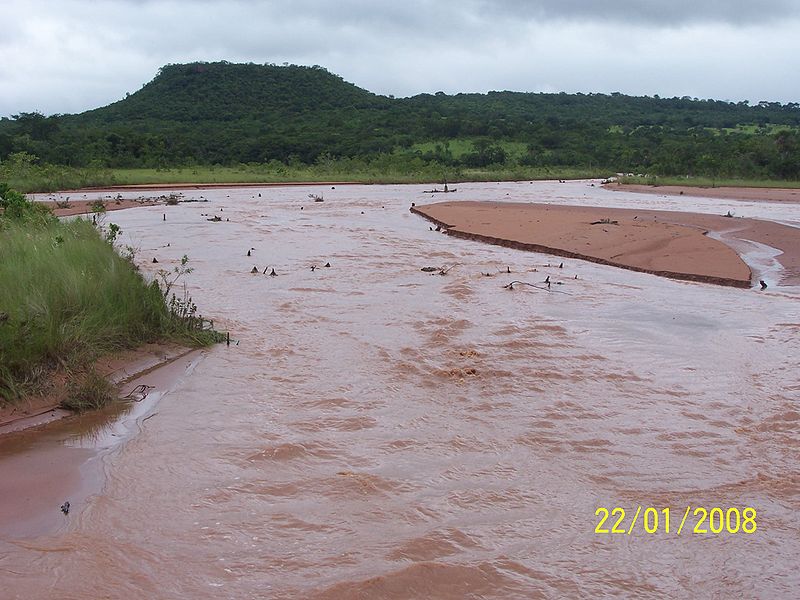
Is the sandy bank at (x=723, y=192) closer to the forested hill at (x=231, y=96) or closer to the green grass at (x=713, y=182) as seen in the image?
the green grass at (x=713, y=182)

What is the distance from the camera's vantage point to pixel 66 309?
283 inches

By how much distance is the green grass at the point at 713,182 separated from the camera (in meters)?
40.5

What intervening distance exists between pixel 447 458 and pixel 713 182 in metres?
40.2

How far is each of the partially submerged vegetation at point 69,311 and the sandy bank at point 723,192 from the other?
98.9 ft

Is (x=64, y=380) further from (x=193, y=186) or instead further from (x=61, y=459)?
(x=193, y=186)

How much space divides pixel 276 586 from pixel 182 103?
89398mm

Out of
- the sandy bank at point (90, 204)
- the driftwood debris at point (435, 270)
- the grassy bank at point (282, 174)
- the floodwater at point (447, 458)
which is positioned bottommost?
the floodwater at point (447, 458)

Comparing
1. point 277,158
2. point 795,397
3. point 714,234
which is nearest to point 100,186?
point 277,158

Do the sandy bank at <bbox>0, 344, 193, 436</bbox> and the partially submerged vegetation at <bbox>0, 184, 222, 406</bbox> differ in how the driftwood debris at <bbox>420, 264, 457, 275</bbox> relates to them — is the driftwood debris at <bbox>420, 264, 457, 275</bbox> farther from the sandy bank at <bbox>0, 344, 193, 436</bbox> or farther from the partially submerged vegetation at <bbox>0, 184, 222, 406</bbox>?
the sandy bank at <bbox>0, 344, 193, 436</bbox>

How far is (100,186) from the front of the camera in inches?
1547

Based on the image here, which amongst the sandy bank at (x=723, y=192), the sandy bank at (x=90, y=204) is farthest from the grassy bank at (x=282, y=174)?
the sandy bank at (x=723, y=192)

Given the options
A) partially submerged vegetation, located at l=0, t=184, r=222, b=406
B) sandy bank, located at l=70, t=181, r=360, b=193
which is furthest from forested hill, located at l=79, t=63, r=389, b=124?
partially submerged vegetation, located at l=0, t=184, r=222, b=406

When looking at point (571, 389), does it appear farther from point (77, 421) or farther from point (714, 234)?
point (714, 234)
